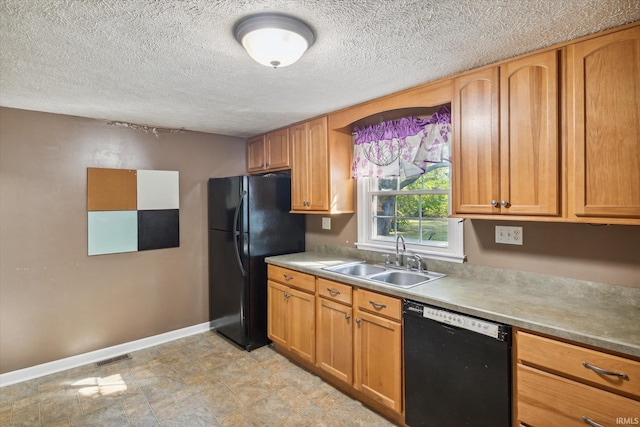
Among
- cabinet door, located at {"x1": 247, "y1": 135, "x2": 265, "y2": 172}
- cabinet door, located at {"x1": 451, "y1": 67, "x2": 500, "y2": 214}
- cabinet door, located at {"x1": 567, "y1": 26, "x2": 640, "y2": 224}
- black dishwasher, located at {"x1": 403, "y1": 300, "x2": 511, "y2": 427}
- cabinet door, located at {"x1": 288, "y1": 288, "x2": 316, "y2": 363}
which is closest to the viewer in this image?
cabinet door, located at {"x1": 567, "y1": 26, "x2": 640, "y2": 224}

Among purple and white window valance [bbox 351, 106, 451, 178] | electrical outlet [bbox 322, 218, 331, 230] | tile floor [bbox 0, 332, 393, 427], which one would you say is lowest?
tile floor [bbox 0, 332, 393, 427]

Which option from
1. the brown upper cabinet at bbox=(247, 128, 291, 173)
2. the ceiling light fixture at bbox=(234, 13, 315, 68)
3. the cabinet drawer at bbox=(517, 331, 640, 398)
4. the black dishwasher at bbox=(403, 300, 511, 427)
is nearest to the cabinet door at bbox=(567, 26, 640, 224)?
the cabinet drawer at bbox=(517, 331, 640, 398)

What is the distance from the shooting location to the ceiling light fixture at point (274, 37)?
141 centimetres

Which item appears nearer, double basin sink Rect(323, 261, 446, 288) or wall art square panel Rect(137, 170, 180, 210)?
double basin sink Rect(323, 261, 446, 288)

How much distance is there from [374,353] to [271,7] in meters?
2.00

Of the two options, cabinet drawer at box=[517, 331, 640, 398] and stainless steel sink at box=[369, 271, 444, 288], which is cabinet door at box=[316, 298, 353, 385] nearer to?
stainless steel sink at box=[369, 271, 444, 288]

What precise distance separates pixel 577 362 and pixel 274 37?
1.86 metres

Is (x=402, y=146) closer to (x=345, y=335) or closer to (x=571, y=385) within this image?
(x=345, y=335)

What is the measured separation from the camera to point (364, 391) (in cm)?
225

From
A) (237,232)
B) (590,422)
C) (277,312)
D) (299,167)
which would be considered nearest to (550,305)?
(590,422)

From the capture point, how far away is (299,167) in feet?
10.5

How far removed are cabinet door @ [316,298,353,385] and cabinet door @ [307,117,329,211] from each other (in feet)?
2.92

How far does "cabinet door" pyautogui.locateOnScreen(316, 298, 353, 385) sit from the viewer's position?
2348mm

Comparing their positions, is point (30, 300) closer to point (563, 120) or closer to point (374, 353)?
point (374, 353)
